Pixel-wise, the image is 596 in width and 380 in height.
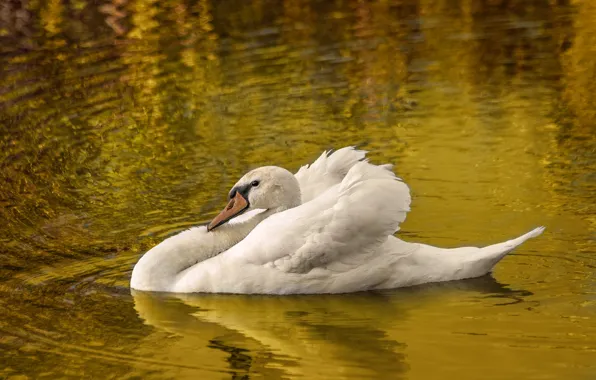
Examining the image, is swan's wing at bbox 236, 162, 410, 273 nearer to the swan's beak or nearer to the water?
the water

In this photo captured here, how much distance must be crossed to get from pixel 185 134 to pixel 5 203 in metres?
2.83

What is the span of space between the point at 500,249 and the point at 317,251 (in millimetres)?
1286

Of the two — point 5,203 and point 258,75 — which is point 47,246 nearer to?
point 5,203

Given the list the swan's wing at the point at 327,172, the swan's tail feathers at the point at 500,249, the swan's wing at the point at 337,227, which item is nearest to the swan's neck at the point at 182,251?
the swan's wing at the point at 327,172

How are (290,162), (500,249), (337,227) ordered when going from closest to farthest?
(337,227) → (500,249) → (290,162)

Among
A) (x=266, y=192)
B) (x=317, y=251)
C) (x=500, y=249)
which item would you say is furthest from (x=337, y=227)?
(x=500, y=249)

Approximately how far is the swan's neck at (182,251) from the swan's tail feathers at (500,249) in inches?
61.4

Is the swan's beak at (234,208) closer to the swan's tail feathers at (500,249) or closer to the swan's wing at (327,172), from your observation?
the swan's wing at (327,172)

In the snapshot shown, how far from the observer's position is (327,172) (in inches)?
405

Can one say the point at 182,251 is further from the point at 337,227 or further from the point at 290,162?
the point at 290,162

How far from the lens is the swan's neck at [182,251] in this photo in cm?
991

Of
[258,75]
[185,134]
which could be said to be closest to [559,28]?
[258,75]

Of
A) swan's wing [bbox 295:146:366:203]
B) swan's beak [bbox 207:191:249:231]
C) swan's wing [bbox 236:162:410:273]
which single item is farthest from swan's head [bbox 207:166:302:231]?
swan's wing [bbox 236:162:410:273]

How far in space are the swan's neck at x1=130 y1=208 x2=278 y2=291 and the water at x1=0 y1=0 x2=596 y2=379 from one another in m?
0.15
